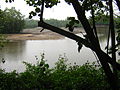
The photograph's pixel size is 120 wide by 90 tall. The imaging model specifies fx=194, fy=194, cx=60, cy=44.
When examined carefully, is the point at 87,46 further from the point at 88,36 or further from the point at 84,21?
the point at 84,21

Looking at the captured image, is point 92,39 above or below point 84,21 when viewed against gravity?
below

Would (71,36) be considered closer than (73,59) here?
Yes

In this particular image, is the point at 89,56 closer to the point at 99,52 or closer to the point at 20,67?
the point at 20,67

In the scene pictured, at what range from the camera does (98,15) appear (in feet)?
7.66

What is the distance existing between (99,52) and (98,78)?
102 centimetres

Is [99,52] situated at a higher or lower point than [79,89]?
higher

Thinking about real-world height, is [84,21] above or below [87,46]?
above

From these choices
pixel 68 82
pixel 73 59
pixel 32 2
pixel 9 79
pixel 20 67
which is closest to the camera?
pixel 32 2

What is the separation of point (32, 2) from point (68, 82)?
1096mm

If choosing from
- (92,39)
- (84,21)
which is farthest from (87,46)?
(84,21)

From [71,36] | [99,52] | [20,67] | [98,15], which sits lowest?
[20,67]

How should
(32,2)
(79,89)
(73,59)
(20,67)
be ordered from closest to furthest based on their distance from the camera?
(32,2)
(79,89)
(20,67)
(73,59)

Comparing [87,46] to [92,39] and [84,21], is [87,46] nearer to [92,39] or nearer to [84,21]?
[92,39]

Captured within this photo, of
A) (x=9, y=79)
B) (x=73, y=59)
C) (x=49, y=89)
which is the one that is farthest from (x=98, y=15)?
(x=73, y=59)
